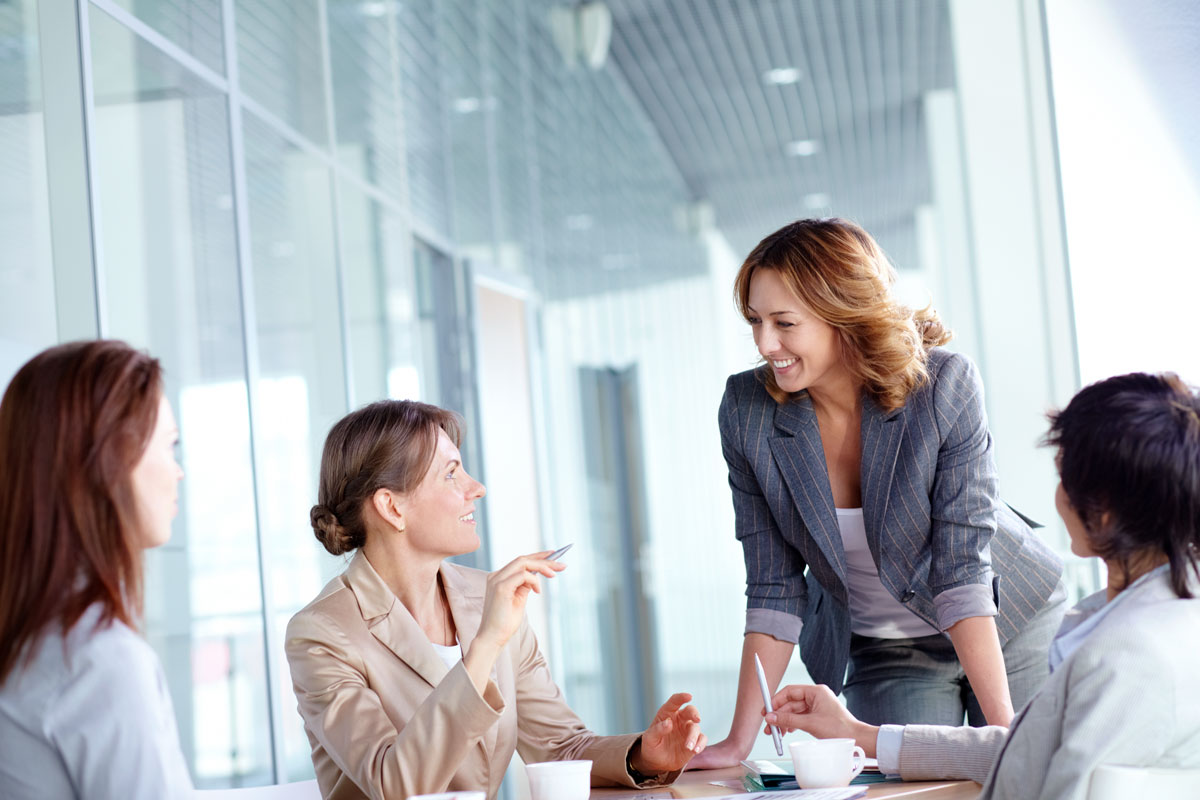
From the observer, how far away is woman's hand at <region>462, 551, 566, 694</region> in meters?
1.50

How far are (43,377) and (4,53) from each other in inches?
62.2

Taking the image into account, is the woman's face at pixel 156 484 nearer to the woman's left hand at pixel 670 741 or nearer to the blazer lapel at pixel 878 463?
the woman's left hand at pixel 670 741

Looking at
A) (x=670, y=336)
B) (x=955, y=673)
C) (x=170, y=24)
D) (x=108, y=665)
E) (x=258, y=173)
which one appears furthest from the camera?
(x=670, y=336)

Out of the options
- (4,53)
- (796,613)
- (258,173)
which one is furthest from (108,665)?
(258,173)

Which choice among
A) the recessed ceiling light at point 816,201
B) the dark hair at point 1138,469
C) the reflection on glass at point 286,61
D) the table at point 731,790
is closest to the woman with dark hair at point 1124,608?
the dark hair at point 1138,469

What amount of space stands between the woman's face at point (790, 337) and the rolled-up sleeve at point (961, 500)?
0.19m

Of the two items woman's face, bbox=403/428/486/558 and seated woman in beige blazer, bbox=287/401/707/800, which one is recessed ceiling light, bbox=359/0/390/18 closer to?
seated woman in beige blazer, bbox=287/401/707/800

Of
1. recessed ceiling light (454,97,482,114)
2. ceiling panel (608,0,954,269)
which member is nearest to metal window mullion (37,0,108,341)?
recessed ceiling light (454,97,482,114)

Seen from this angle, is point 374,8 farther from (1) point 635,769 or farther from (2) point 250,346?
(1) point 635,769

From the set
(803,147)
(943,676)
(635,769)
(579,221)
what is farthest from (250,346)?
(803,147)

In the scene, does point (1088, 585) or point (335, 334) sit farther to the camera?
point (335, 334)

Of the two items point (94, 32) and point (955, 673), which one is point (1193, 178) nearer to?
point (955, 673)

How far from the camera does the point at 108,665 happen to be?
107 centimetres

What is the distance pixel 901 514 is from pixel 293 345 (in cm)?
270
